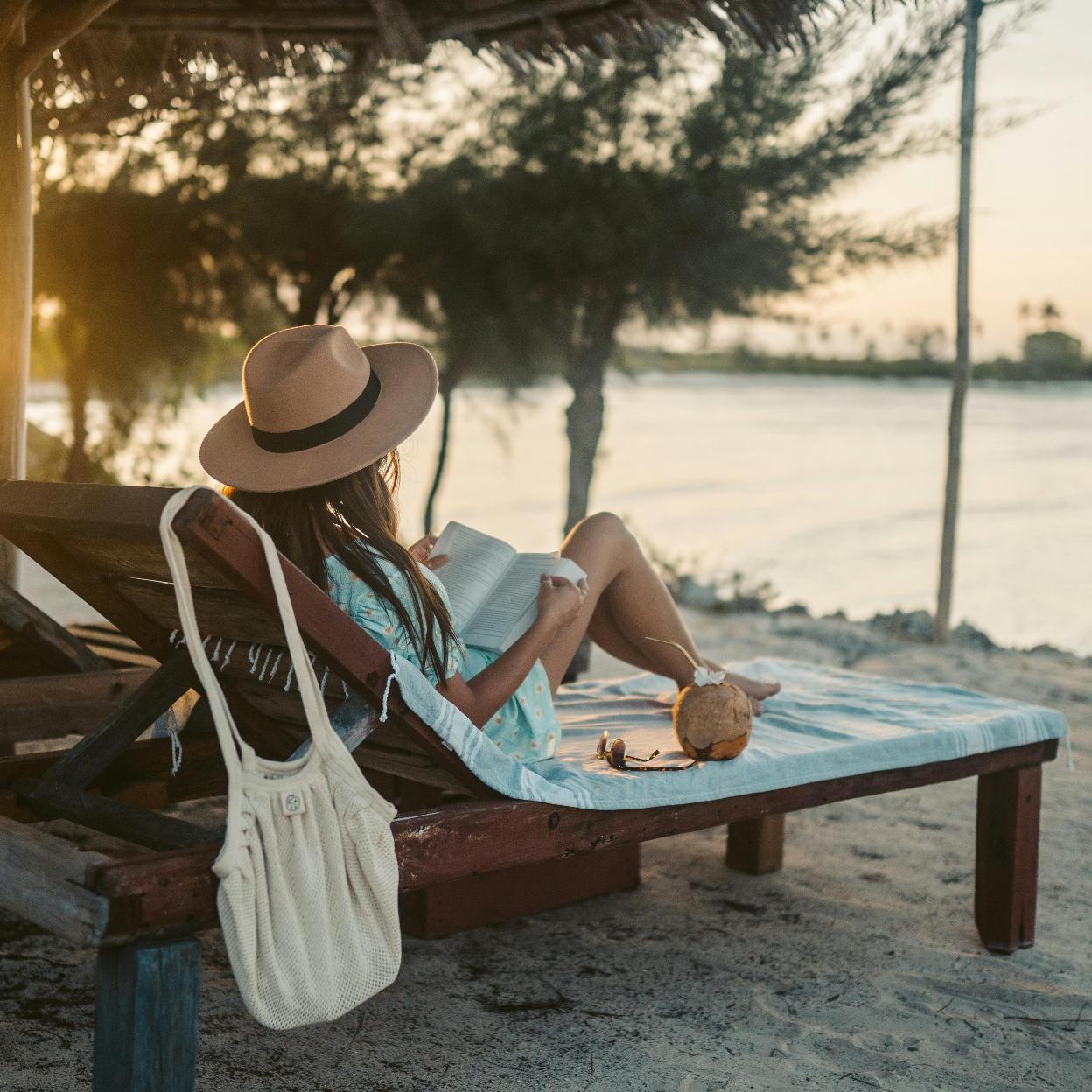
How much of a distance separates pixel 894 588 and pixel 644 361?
300cm

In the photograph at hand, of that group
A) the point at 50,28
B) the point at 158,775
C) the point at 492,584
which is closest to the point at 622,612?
the point at 492,584

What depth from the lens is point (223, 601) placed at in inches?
79.9

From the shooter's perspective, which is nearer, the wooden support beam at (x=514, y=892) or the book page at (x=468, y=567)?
the book page at (x=468, y=567)

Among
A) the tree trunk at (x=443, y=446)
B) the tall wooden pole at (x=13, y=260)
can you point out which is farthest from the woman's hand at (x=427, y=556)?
the tree trunk at (x=443, y=446)

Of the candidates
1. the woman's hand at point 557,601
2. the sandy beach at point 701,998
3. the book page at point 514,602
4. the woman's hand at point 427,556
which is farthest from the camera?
the woman's hand at point 427,556

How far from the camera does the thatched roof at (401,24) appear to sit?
355 cm

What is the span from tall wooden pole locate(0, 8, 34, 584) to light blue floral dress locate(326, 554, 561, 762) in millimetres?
1871

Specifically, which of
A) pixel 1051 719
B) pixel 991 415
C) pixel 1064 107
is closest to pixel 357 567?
pixel 1051 719

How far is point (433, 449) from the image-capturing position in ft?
79.6

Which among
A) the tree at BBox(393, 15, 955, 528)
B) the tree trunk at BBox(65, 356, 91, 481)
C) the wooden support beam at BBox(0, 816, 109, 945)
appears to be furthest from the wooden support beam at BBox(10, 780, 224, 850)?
the tree trunk at BBox(65, 356, 91, 481)

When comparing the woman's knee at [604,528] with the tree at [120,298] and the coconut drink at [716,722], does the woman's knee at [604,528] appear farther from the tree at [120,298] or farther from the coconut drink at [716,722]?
the tree at [120,298]

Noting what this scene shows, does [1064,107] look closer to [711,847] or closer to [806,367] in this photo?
[711,847]

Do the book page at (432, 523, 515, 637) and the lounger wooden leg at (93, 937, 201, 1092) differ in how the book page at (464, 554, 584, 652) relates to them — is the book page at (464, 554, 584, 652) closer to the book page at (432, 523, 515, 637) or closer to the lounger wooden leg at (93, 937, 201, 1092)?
the book page at (432, 523, 515, 637)

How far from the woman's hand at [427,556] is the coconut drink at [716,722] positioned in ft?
2.00
